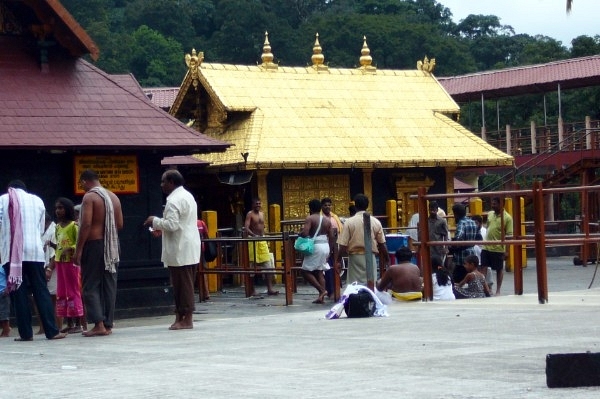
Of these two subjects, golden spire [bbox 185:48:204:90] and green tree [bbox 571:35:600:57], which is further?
green tree [bbox 571:35:600:57]

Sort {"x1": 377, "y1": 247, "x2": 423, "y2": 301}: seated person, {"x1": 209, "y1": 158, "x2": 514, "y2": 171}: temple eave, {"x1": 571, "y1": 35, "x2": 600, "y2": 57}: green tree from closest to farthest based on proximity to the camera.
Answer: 1. {"x1": 377, "y1": 247, "x2": 423, "y2": 301}: seated person
2. {"x1": 209, "y1": 158, "x2": 514, "y2": 171}: temple eave
3. {"x1": 571, "y1": 35, "x2": 600, "y2": 57}: green tree

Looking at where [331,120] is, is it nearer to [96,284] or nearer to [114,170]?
[114,170]

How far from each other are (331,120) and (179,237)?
15.9 meters

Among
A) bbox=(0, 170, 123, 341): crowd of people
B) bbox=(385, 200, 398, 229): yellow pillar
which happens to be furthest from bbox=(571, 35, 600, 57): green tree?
bbox=(0, 170, 123, 341): crowd of people

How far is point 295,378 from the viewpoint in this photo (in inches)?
347

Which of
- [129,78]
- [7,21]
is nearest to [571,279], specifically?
[129,78]

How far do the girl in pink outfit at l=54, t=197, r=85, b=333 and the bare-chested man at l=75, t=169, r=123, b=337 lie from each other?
75 centimetres

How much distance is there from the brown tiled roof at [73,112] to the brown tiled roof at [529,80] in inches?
903

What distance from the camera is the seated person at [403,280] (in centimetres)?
1664

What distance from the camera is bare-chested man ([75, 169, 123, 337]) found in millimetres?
13469

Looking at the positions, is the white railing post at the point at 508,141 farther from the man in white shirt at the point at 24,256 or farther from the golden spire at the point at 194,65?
the man in white shirt at the point at 24,256

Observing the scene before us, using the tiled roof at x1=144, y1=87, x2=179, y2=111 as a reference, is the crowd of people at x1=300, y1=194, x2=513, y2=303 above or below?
below

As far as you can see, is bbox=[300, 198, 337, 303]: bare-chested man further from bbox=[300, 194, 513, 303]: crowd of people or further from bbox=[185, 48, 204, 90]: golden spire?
bbox=[185, 48, 204, 90]: golden spire

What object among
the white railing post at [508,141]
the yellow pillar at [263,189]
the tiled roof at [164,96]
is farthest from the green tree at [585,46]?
the yellow pillar at [263,189]
